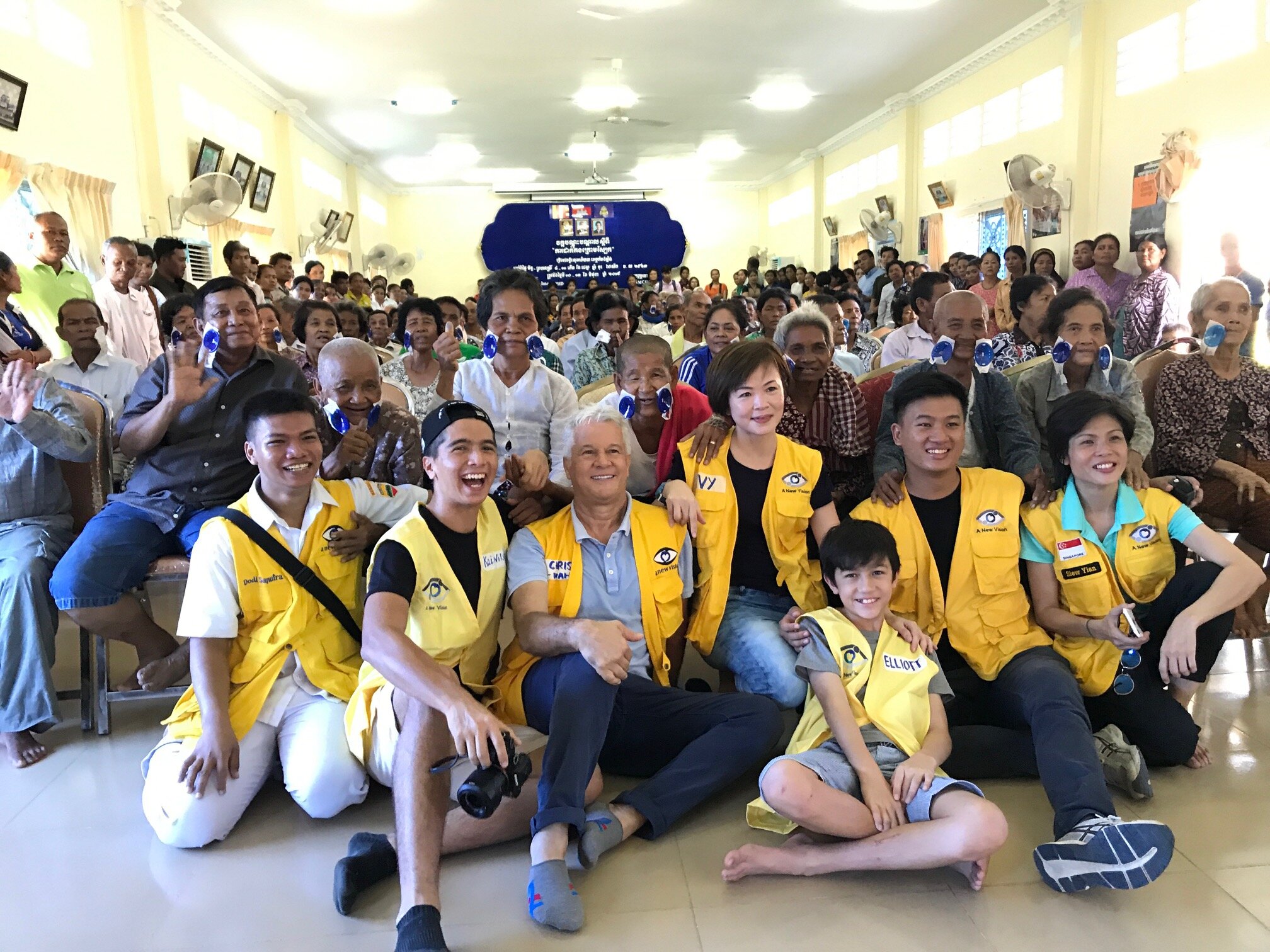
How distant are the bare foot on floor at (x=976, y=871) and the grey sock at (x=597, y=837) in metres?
0.73

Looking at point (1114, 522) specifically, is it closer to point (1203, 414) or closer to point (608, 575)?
point (1203, 414)

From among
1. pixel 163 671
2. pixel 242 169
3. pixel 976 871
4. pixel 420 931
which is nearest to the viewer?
pixel 420 931

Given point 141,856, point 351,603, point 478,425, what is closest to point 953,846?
point 478,425

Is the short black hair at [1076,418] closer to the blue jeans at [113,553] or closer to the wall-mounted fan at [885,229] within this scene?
the blue jeans at [113,553]

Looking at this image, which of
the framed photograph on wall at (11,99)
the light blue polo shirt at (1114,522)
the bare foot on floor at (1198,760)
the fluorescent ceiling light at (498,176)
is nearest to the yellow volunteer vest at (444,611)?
the light blue polo shirt at (1114,522)

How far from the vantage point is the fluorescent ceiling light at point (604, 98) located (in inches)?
407

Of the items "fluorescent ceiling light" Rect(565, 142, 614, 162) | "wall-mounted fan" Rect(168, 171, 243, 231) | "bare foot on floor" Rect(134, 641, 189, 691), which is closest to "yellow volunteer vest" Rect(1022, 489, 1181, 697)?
"bare foot on floor" Rect(134, 641, 189, 691)

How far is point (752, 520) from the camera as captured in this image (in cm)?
251

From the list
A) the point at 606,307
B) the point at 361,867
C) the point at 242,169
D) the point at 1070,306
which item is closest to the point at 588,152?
the point at 242,169

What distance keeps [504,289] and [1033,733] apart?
212cm

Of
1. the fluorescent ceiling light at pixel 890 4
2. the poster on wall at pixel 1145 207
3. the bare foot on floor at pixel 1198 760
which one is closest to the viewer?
the bare foot on floor at pixel 1198 760

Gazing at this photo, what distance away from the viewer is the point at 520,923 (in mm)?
1770

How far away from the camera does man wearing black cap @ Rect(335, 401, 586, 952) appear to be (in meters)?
1.68

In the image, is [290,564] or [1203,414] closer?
[290,564]
